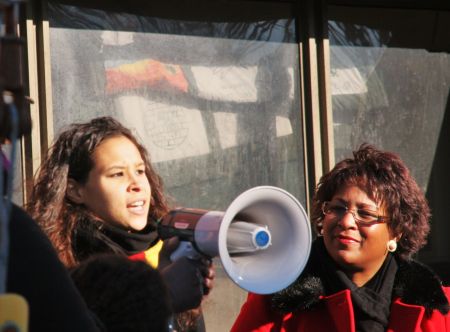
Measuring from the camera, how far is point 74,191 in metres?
3.17

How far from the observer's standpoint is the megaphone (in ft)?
8.06

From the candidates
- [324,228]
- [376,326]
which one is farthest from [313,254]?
[376,326]

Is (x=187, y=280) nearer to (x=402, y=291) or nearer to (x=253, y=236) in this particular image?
(x=253, y=236)

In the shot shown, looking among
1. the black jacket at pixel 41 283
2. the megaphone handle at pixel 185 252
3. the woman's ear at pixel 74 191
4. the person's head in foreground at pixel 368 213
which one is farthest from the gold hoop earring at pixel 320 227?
the black jacket at pixel 41 283

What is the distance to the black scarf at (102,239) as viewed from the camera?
9.87 feet

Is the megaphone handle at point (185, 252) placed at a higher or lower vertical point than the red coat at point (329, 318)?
higher

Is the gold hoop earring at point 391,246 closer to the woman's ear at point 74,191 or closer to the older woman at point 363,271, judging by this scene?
the older woman at point 363,271

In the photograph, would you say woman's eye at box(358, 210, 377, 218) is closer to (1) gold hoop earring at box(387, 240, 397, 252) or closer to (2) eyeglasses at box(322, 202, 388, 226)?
(2) eyeglasses at box(322, 202, 388, 226)

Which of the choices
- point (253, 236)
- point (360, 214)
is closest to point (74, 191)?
point (253, 236)

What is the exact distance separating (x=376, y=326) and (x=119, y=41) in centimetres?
254

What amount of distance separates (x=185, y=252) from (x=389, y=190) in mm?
1306

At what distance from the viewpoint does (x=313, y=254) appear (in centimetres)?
360

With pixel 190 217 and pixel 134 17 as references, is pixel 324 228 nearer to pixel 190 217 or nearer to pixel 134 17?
pixel 190 217

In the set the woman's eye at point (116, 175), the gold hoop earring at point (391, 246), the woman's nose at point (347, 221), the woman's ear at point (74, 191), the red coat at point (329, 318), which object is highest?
the woman's eye at point (116, 175)
